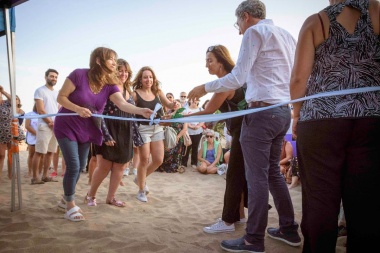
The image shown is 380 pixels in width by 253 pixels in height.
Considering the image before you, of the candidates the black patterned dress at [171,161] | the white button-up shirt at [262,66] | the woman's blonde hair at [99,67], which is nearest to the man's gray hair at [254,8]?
the white button-up shirt at [262,66]

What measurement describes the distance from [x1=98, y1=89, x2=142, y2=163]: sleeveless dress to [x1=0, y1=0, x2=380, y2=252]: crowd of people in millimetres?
13

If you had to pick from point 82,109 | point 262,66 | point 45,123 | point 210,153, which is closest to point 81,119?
point 82,109

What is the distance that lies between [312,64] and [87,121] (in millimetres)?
2410

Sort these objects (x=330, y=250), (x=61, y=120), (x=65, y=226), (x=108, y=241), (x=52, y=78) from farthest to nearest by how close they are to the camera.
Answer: (x=52, y=78)
(x=61, y=120)
(x=65, y=226)
(x=108, y=241)
(x=330, y=250)

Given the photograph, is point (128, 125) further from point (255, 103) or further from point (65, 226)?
point (255, 103)

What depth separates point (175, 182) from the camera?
225 inches

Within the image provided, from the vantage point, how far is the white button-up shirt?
205 cm

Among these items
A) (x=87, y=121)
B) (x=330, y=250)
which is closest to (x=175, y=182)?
(x=87, y=121)

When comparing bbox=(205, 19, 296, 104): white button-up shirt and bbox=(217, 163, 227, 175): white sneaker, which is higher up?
bbox=(205, 19, 296, 104): white button-up shirt

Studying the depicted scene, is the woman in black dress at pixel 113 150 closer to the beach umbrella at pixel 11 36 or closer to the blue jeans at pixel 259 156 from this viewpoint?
the beach umbrella at pixel 11 36

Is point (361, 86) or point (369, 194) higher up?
point (361, 86)

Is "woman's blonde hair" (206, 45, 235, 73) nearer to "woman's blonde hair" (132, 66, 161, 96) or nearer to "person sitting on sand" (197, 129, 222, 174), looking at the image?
"woman's blonde hair" (132, 66, 161, 96)

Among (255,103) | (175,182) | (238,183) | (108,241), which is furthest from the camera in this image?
(175,182)

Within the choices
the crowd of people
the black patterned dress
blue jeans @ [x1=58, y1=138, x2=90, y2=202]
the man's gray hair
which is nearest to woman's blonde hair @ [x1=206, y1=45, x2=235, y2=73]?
the crowd of people
